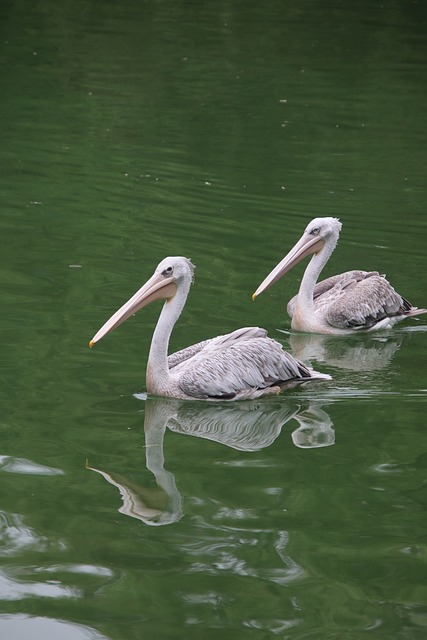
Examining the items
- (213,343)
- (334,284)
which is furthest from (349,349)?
(213,343)

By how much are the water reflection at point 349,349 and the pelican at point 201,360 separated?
1.96ft

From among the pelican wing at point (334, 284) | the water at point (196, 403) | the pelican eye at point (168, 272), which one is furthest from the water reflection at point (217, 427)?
the pelican wing at point (334, 284)

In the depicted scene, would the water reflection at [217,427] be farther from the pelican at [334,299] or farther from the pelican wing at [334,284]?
the pelican wing at [334,284]

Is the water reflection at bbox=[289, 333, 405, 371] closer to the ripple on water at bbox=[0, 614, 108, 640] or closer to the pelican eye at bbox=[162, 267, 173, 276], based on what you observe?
the pelican eye at bbox=[162, 267, 173, 276]

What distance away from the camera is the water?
4508 millimetres

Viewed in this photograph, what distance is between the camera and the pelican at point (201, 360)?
638 centimetres

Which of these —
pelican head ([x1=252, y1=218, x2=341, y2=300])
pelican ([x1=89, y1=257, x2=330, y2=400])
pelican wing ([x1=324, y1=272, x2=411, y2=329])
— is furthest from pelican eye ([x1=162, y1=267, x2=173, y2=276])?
pelican wing ([x1=324, y1=272, x2=411, y2=329])

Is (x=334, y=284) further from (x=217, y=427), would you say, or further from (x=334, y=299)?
(x=217, y=427)

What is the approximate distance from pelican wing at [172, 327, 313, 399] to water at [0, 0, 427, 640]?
0.30 feet

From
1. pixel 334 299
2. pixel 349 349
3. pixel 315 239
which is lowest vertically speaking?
pixel 349 349

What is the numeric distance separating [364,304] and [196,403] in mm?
1749

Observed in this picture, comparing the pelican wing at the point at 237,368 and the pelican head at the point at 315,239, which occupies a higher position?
the pelican head at the point at 315,239

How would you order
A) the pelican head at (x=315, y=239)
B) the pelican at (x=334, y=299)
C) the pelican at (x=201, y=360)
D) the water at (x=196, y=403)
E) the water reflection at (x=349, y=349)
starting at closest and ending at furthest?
the water at (x=196, y=403) < the pelican at (x=201, y=360) < the water reflection at (x=349, y=349) < the pelican at (x=334, y=299) < the pelican head at (x=315, y=239)

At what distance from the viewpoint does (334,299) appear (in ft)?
26.1
